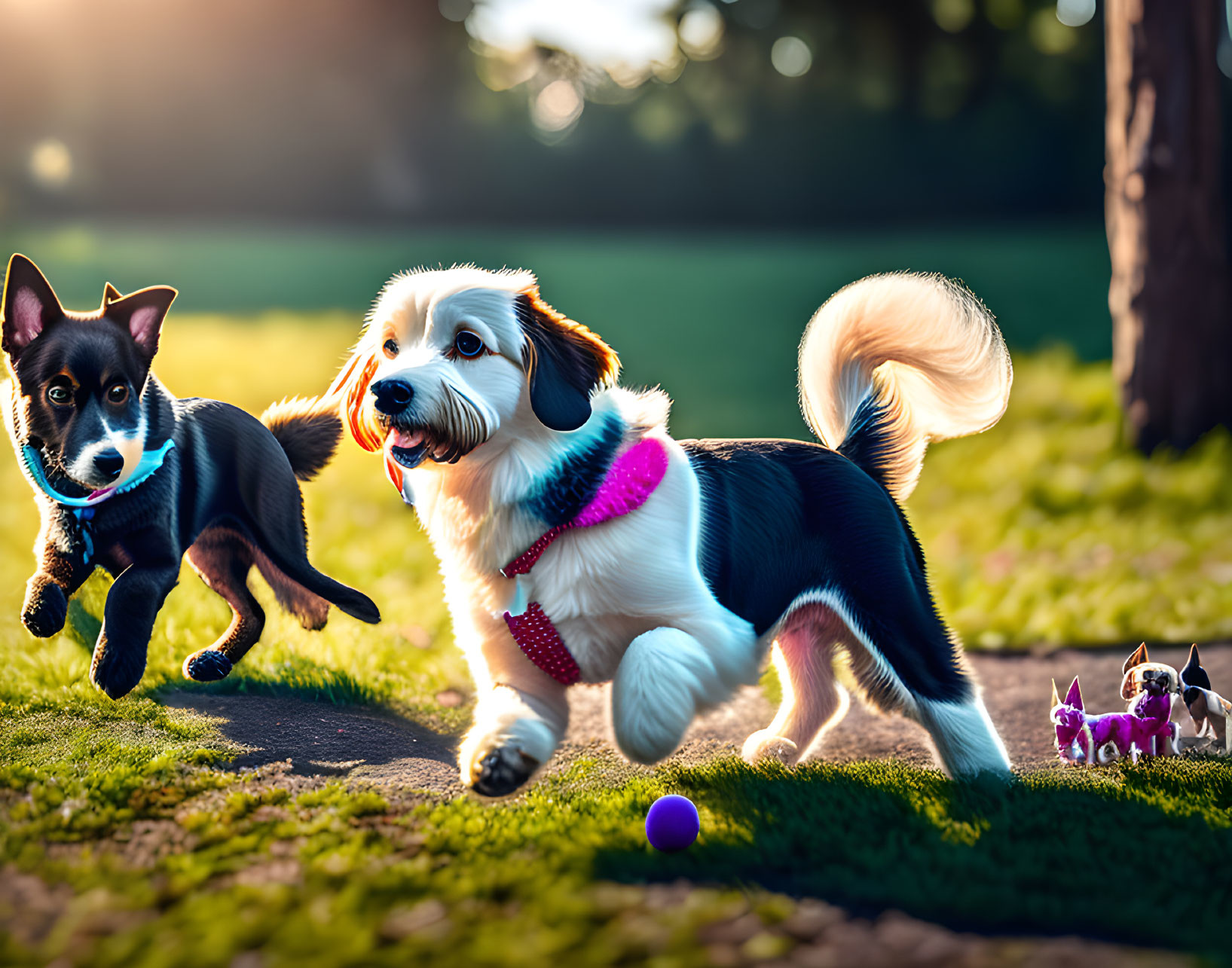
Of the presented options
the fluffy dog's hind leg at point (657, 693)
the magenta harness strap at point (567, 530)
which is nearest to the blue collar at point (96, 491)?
the magenta harness strap at point (567, 530)

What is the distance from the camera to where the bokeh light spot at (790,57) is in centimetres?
1627

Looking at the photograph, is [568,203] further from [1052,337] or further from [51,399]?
[51,399]

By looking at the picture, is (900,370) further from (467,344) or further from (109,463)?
(109,463)

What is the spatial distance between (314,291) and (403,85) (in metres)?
6.06

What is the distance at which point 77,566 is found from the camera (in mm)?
3273

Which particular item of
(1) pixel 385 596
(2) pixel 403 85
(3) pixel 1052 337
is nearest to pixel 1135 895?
(1) pixel 385 596

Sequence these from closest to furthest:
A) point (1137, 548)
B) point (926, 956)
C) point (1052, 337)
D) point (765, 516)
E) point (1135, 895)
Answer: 1. point (926, 956)
2. point (1135, 895)
3. point (765, 516)
4. point (1137, 548)
5. point (1052, 337)

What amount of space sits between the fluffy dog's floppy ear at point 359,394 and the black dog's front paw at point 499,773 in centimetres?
99

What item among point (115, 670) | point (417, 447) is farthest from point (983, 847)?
point (115, 670)

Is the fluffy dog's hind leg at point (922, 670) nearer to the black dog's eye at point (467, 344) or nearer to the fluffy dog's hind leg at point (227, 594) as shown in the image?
the black dog's eye at point (467, 344)

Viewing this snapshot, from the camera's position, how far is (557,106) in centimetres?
1750

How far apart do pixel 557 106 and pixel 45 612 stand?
1578cm

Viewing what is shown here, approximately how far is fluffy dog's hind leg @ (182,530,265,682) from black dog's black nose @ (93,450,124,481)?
24.5 inches

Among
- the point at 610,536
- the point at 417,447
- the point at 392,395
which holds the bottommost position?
the point at 610,536
